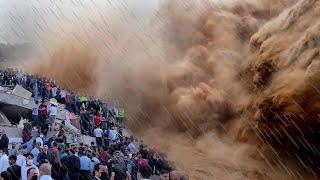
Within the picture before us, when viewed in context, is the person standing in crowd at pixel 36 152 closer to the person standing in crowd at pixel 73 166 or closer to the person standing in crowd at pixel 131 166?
the person standing in crowd at pixel 73 166

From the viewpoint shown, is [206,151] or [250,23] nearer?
[206,151]

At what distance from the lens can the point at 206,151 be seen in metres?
23.8

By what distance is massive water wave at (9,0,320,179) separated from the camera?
18312 millimetres

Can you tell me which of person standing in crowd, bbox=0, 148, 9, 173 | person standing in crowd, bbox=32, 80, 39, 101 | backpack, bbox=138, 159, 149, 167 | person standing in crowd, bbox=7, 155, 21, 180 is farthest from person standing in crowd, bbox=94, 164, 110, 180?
person standing in crowd, bbox=32, 80, 39, 101

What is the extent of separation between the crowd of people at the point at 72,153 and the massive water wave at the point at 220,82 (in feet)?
15.2

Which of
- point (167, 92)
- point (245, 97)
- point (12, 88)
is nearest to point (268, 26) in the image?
point (245, 97)

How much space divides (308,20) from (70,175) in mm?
12462

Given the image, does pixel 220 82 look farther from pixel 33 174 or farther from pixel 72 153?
pixel 33 174

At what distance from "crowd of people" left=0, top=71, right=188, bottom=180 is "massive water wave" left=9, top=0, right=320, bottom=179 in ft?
15.2

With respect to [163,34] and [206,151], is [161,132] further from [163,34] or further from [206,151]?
[163,34]

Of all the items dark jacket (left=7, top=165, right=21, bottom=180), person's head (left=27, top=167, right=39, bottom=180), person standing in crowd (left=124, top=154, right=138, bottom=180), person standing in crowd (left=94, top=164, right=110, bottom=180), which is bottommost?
person's head (left=27, top=167, right=39, bottom=180)

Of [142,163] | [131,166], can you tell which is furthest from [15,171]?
[142,163]

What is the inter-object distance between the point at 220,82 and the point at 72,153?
1716 centimetres

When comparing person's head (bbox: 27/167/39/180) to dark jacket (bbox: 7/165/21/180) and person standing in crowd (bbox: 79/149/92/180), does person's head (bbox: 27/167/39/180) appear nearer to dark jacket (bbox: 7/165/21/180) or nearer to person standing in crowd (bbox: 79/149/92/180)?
dark jacket (bbox: 7/165/21/180)
